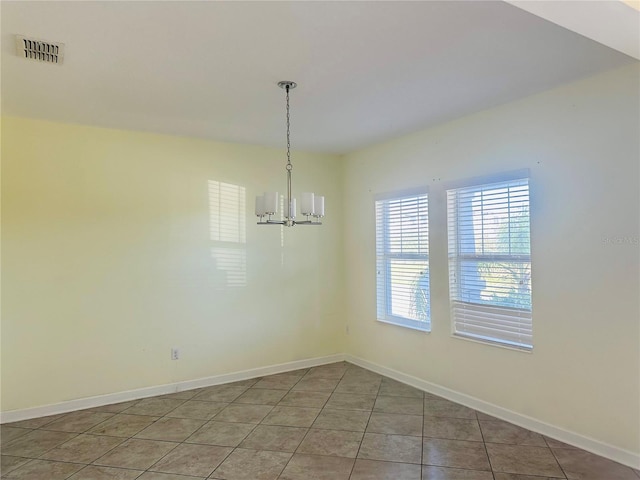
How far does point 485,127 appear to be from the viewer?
3.41m

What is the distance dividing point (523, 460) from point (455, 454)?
0.42 meters

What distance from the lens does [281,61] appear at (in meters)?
2.42

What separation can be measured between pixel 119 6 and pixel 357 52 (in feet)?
4.06

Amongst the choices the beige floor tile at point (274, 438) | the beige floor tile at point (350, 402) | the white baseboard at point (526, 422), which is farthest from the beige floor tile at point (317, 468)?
the white baseboard at point (526, 422)

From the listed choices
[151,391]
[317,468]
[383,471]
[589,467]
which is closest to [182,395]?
[151,391]

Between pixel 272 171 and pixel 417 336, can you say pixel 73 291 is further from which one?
pixel 417 336

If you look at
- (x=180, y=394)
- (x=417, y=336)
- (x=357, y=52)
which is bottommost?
(x=180, y=394)

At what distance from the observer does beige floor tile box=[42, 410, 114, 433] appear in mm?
3232

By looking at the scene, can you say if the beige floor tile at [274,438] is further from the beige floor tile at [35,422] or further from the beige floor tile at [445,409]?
the beige floor tile at [35,422]

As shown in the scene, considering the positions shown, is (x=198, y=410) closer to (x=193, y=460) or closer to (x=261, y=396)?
(x=261, y=396)

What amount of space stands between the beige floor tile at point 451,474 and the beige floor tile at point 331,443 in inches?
19.6

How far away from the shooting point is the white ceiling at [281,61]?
194 cm

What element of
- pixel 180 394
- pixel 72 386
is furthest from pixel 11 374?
pixel 180 394

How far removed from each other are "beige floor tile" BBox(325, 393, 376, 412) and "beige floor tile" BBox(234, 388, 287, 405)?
0.50m
